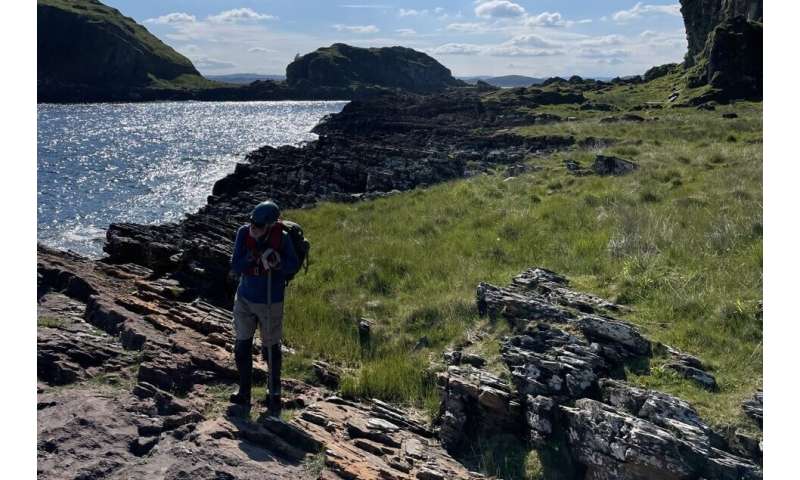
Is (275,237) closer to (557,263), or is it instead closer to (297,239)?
(297,239)

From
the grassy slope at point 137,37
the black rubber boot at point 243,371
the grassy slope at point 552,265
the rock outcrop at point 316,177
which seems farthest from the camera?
the grassy slope at point 137,37

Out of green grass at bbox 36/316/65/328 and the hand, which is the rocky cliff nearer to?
the hand

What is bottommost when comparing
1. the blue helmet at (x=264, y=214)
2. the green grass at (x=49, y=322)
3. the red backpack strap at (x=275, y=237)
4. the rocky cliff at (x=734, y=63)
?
the green grass at (x=49, y=322)

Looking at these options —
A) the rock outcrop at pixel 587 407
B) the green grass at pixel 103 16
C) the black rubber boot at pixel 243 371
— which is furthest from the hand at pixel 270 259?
the green grass at pixel 103 16

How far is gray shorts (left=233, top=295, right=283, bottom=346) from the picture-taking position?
23.5ft

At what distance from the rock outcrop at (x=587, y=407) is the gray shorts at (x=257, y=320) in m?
2.35

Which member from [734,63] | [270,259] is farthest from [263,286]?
[734,63]

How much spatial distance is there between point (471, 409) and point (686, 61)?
105054 mm

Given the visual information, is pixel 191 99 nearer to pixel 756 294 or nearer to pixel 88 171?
pixel 88 171

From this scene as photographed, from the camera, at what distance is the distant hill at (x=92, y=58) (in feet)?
519

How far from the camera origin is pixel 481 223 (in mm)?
17906

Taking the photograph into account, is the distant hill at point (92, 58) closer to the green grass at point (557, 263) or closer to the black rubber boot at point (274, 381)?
the green grass at point (557, 263)

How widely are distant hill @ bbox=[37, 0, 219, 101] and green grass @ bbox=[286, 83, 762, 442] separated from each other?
156 metres

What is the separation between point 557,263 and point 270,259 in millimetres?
7132
